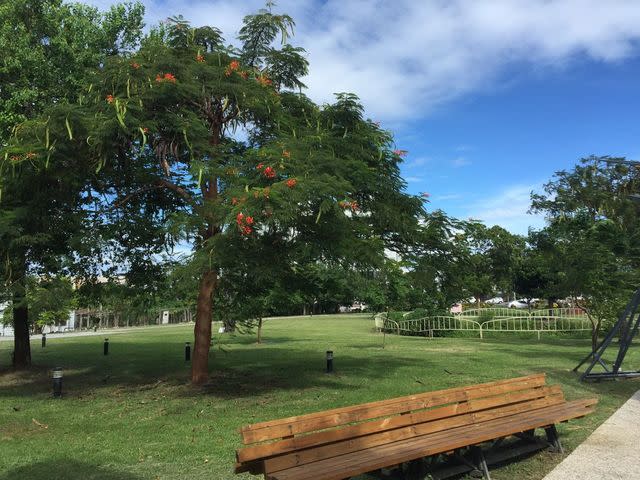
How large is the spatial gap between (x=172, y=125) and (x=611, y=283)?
12.9 m

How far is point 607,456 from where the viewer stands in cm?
582

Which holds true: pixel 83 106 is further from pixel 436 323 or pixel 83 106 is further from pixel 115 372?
pixel 436 323

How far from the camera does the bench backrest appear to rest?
4270mm

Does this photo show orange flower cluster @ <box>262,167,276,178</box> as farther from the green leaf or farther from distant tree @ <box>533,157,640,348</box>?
distant tree @ <box>533,157,640,348</box>

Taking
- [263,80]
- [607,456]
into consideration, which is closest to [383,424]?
[607,456]

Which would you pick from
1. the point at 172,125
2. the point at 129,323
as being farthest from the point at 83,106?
the point at 129,323

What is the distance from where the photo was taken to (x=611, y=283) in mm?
15812

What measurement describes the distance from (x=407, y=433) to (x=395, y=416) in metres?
0.19

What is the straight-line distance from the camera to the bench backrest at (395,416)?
14.0ft

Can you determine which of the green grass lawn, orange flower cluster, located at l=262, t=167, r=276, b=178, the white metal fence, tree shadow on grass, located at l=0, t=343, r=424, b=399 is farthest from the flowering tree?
the white metal fence

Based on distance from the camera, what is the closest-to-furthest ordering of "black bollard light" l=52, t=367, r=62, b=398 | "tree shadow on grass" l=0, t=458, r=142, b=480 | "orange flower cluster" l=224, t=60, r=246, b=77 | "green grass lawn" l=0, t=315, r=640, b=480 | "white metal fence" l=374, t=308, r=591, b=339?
"tree shadow on grass" l=0, t=458, r=142, b=480, "green grass lawn" l=0, t=315, r=640, b=480, "orange flower cluster" l=224, t=60, r=246, b=77, "black bollard light" l=52, t=367, r=62, b=398, "white metal fence" l=374, t=308, r=591, b=339

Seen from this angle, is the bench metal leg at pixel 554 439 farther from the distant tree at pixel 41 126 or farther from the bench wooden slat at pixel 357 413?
the distant tree at pixel 41 126

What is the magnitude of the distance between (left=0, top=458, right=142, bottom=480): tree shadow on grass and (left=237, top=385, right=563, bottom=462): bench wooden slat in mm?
2058

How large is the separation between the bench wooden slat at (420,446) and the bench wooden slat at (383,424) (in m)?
0.15
